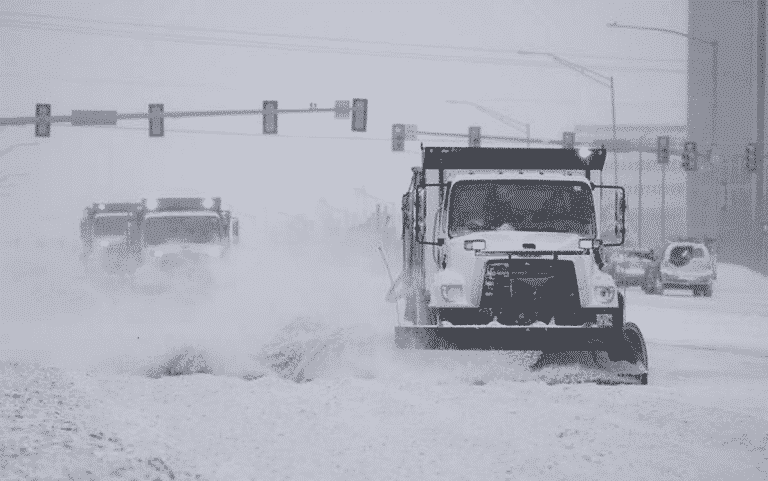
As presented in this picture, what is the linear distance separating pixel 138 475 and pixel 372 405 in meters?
4.73

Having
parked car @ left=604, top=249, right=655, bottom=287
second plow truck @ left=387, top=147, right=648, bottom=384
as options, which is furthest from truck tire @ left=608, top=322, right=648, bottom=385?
parked car @ left=604, top=249, right=655, bottom=287

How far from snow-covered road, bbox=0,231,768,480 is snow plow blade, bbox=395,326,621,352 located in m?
0.48

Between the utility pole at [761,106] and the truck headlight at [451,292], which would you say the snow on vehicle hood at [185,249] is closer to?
the truck headlight at [451,292]

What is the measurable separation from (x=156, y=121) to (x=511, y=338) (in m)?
26.6

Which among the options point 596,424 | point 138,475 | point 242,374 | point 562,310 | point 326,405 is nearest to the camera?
point 138,475

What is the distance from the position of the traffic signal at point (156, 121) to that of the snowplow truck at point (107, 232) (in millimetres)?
2283

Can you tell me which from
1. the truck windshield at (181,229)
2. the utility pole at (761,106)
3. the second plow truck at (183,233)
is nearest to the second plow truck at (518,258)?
the second plow truck at (183,233)

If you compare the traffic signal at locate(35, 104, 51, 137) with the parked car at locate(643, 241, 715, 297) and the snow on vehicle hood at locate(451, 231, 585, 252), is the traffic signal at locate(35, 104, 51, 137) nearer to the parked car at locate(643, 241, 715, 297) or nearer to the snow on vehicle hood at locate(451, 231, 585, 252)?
the parked car at locate(643, 241, 715, 297)

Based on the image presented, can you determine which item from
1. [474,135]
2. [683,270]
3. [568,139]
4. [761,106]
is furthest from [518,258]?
[568,139]

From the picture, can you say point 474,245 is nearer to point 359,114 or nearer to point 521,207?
point 521,207

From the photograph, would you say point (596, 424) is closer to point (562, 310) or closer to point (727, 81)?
point (562, 310)

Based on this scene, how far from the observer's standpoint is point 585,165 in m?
17.1

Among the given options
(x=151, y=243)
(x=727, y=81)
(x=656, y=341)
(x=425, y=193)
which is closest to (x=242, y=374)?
(x=425, y=193)

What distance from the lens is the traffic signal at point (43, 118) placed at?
38.6m
